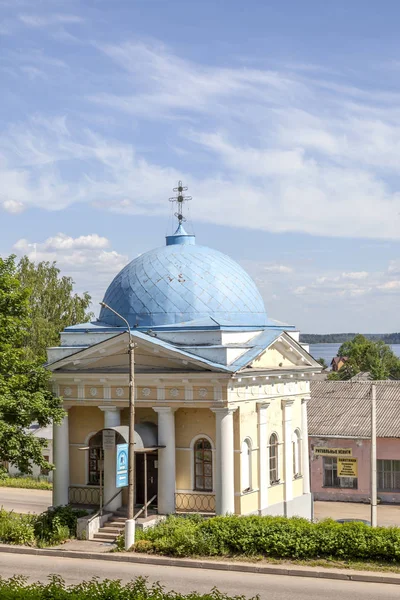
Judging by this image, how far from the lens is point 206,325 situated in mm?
29109

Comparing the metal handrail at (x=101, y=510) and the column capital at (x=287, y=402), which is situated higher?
the column capital at (x=287, y=402)

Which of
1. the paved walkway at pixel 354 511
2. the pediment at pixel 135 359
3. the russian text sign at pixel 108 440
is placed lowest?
the paved walkway at pixel 354 511

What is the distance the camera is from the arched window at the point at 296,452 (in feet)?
108

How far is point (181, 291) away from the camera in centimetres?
3045

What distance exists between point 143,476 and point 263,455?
417 centimetres

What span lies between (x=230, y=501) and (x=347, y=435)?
14.7 m

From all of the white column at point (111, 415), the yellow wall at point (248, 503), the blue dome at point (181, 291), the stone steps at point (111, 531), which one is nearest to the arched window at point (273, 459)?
the yellow wall at point (248, 503)

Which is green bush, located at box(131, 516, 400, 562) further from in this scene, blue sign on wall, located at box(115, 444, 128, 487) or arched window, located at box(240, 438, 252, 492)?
arched window, located at box(240, 438, 252, 492)

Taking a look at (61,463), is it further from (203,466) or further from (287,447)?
(287,447)

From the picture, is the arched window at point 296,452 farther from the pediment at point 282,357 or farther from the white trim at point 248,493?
the white trim at point 248,493

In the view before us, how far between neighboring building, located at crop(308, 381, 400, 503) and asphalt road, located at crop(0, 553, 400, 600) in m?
18.4

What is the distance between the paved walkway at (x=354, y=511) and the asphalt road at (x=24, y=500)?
1187 centimetres

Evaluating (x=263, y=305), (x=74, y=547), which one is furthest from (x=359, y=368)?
(x=74, y=547)

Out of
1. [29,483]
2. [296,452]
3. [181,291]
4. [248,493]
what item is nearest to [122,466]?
[248,493]
